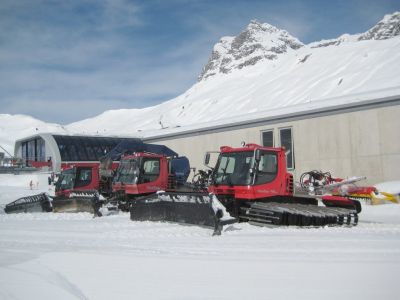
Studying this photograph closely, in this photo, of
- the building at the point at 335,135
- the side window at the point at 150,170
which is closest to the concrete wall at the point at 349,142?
the building at the point at 335,135

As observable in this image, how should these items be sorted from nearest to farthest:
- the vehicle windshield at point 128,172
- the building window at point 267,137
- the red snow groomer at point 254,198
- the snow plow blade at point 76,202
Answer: the red snow groomer at point 254,198 → the snow plow blade at point 76,202 → the vehicle windshield at point 128,172 → the building window at point 267,137

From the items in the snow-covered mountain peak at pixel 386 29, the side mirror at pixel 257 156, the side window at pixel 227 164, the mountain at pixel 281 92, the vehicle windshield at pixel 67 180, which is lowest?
the vehicle windshield at pixel 67 180

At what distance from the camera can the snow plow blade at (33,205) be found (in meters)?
14.7

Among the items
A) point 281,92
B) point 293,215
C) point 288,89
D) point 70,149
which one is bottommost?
point 293,215

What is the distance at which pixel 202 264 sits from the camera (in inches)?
206

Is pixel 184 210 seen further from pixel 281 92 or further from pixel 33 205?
pixel 281 92

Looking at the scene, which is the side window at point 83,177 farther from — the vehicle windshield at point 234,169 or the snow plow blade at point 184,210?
the vehicle windshield at point 234,169

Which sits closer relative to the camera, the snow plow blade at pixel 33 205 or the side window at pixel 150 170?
the side window at pixel 150 170

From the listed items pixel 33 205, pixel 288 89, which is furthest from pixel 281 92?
pixel 33 205

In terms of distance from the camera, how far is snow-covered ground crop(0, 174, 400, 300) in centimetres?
407

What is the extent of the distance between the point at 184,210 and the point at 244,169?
1.65 meters

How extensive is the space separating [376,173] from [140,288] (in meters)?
15.7

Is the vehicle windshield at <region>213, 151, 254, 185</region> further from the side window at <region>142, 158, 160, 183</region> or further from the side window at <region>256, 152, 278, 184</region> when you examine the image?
the side window at <region>142, 158, 160, 183</region>

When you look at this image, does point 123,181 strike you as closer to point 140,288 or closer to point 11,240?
point 11,240
